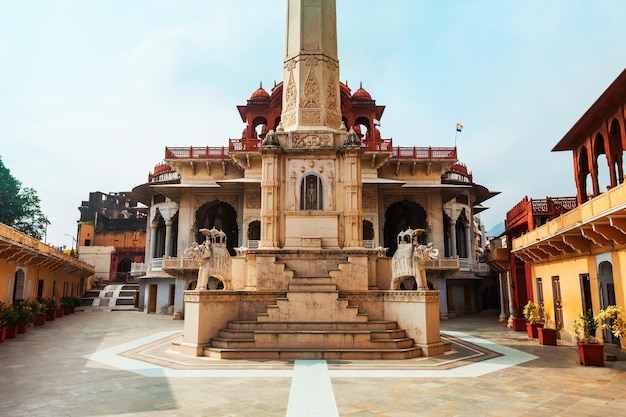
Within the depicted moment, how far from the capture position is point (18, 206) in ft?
154

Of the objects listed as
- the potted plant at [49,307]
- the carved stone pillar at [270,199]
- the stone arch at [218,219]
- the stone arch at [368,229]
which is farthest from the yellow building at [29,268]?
the stone arch at [368,229]

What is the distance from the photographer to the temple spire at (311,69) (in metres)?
15.2

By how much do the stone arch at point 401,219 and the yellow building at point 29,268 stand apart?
19975 mm

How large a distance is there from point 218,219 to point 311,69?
1853cm

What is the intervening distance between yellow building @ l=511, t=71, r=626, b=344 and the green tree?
47673mm

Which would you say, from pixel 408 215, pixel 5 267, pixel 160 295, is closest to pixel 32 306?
pixel 5 267

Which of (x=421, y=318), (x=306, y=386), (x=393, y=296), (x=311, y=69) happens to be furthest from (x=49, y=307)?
(x=306, y=386)

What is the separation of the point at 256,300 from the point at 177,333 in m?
6.17

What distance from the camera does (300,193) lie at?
14781 millimetres

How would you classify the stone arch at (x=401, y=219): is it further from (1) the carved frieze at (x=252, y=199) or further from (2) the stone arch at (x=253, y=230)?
(1) the carved frieze at (x=252, y=199)

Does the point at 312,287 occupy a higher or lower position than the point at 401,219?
lower

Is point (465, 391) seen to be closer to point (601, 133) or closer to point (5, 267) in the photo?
point (601, 133)

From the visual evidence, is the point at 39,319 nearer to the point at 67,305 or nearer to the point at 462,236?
the point at 67,305

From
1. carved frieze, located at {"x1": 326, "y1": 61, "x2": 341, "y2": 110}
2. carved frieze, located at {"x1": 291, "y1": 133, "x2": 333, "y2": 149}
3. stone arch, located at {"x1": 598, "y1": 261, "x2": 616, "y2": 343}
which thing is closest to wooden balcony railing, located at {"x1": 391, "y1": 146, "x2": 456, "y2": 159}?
carved frieze, located at {"x1": 326, "y1": 61, "x2": 341, "y2": 110}
